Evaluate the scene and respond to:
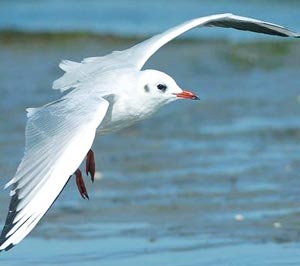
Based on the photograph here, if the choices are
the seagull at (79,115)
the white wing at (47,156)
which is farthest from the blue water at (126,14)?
the white wing at (47,156)

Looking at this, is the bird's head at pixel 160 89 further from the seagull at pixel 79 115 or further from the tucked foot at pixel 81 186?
the tucked foot at pixel 81 186

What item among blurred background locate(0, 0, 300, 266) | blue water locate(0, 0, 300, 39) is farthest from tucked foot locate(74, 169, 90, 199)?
blue water locate(0, 0, 300, 39)

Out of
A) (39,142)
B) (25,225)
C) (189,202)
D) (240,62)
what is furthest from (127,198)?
(240,62)

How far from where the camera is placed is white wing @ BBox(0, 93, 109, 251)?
7.11 metres

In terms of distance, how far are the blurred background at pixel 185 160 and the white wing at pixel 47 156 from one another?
3.83 ft

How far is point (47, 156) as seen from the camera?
7.57 meters

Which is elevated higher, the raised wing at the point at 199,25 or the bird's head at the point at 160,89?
the raised wing at the point at 199,25

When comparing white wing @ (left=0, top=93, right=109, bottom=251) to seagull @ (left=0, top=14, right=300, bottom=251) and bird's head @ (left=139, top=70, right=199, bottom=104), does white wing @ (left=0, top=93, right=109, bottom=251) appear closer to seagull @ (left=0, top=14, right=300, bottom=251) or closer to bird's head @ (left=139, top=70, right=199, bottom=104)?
seagull @ (left=0, top=14, right=300, bottom=251)

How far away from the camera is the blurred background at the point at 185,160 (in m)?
9.12

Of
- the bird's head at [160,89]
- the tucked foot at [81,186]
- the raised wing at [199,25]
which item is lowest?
the tucked foot at [81,186]

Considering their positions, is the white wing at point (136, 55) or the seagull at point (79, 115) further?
the white wing at point (136, 55)

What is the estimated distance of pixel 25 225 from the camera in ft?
23.1

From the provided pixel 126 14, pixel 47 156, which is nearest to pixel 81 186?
pixel 47 156

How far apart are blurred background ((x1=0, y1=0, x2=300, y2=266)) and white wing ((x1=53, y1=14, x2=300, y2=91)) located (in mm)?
1208
